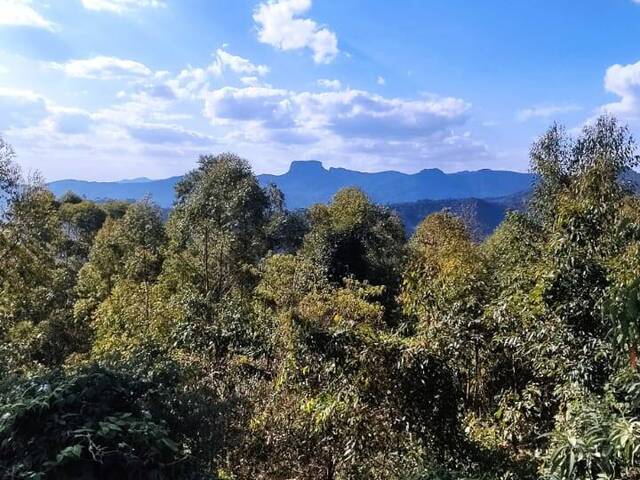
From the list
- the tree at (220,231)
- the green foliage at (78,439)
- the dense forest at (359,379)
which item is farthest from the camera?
the tree at (220,231)

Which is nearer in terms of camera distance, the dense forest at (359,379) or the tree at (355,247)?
the dense forest at (359,379)

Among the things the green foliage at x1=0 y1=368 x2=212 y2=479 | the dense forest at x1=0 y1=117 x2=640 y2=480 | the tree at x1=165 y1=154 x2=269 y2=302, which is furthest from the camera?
the tree at x1=165 y1=154 x2=269 y2=302

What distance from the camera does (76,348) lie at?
13922 millimetres

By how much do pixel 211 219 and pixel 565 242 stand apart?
12.8 meters

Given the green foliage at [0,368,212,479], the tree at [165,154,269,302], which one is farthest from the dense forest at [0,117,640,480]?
the tree at [165,154,269,302]

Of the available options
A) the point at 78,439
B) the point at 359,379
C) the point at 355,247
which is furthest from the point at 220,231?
the point at 78,439

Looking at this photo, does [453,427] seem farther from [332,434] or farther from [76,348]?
[76,348]

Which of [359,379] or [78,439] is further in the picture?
[359,379]

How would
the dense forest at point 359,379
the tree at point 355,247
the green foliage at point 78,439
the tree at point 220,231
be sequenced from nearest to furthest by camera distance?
the green foliage at point 78,439, the dense forest at point 359,379, the tree at point 220,231, the tree at point 355,247

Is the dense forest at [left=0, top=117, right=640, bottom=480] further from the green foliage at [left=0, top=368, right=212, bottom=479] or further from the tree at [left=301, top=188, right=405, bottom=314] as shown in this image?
the tree at [left=301, top=188, right=405, bottom=314]

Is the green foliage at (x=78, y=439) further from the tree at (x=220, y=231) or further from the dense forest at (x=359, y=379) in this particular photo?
the tree at (x=220, y=231)

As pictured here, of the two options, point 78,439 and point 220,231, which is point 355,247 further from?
point 78,439

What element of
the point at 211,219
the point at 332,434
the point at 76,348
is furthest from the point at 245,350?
the point at 211,219

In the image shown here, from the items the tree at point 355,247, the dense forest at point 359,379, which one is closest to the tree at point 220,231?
the tree at point 355,247
